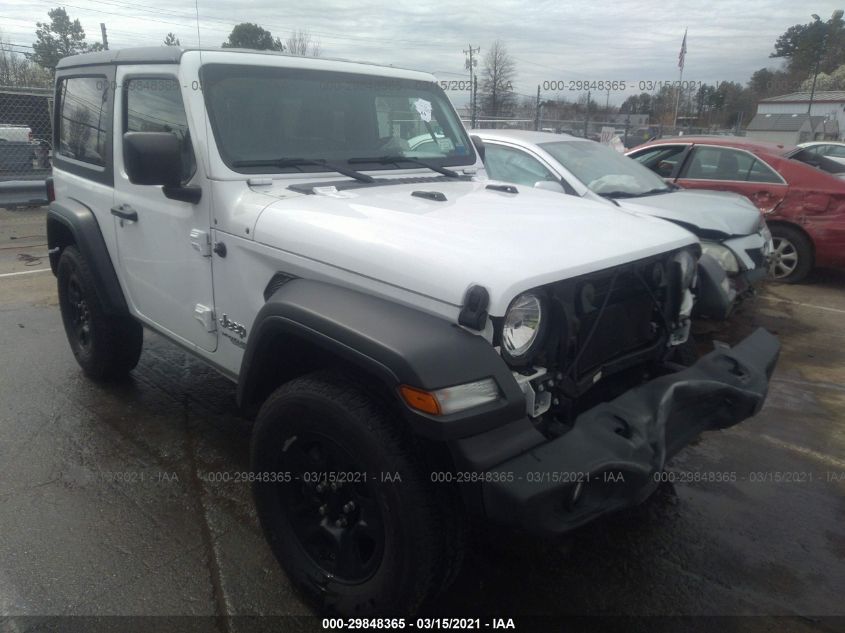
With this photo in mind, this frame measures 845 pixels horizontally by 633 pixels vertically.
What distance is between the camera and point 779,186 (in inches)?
301

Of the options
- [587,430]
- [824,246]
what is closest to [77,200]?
[587,430]

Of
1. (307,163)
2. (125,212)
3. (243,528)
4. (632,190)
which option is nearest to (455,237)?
(307,163)

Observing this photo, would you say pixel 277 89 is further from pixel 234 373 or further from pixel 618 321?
pixel 618 321

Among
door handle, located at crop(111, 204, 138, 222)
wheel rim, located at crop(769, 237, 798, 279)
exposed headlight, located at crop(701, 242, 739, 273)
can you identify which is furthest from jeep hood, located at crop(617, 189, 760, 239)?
door handle, located at crop(111, 204, 138, 222)

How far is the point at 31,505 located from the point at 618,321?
289 cm

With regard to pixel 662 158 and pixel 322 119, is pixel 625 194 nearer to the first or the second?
pixel 662 158

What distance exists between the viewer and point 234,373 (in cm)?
309

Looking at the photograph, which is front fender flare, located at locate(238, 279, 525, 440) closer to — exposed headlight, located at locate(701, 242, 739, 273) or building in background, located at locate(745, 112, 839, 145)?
exposed headlight, located at locate(701, 242, 739, 273)

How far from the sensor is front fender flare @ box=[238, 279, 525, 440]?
1959 mm

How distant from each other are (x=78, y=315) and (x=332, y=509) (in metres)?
2.99

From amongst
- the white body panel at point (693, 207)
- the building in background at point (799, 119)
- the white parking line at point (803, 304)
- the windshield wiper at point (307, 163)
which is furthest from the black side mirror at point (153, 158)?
the building in background at point (799, 119)

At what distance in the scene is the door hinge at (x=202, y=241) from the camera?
3018mm

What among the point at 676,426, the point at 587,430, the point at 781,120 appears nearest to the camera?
the point at 587,430

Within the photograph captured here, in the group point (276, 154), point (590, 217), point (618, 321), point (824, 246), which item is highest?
point (276, 154)
